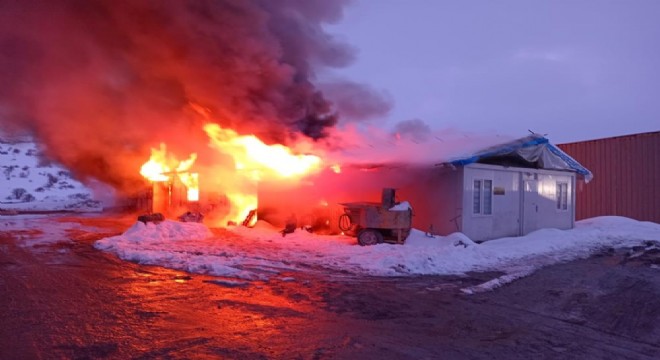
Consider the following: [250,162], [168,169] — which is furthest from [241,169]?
[168,169]

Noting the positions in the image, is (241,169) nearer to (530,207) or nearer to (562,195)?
(530,207)

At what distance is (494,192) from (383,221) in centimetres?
439

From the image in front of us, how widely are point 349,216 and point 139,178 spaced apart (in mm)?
20654

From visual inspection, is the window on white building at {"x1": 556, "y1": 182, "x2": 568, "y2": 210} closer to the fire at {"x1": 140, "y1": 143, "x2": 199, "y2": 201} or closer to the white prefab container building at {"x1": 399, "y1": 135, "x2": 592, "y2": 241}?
the white prefab container building at {"x1": 399, "y1": 135, "x2": 592, "y2": 241}

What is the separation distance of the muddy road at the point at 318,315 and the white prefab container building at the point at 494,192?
474cm

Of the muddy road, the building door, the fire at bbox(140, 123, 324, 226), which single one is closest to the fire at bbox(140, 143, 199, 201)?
the fire at bbox(140, 123, 324, 226)

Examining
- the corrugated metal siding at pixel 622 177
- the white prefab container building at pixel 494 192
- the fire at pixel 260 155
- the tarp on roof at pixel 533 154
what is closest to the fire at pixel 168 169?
the fire at pixel 260 155

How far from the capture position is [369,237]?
13.2 m

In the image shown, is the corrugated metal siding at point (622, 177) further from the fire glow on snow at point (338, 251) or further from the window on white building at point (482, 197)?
the window on white building at point (482, 197)

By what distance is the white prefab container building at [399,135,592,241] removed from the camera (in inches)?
555

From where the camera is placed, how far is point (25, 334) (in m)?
5.04

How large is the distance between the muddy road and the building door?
654 cm

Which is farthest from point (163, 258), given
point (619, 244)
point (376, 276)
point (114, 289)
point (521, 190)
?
point (619, 244)

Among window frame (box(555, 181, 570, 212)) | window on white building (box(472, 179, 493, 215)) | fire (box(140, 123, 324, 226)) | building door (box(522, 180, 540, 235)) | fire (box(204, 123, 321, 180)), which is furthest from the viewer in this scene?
window frame (box(555, 181, 570, 212))
